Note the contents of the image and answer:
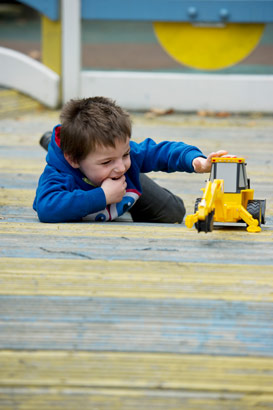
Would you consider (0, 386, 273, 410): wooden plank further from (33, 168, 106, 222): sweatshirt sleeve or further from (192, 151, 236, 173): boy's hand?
(192, 151, 236, 173): boy's hand

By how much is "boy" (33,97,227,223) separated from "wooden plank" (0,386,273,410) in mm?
1300

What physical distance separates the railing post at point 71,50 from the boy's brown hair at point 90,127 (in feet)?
12.1

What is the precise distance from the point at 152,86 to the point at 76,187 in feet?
12.3

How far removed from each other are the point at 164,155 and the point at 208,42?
11.9ft

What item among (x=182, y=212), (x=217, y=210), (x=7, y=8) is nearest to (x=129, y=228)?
(x=217, y=210)

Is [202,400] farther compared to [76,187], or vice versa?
[76,187]

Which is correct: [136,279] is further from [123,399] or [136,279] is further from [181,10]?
[181,10]

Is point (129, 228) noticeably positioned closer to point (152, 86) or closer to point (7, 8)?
point (152, 86)

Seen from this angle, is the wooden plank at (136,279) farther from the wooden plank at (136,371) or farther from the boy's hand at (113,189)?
the boy's hand at (113,189)

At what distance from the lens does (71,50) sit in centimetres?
643

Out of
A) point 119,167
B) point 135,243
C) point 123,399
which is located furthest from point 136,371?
point 119,167

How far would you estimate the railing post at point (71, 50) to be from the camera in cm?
632

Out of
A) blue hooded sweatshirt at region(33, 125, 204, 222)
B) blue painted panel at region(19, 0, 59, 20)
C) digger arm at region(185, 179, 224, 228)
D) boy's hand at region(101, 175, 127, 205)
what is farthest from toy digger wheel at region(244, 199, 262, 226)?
blue painted panel at region(19, 0, 59, 20)

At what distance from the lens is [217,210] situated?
255cm
